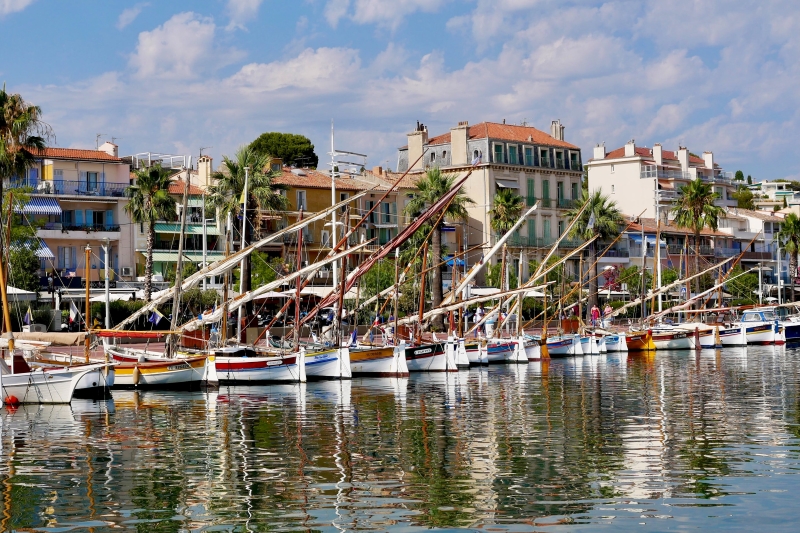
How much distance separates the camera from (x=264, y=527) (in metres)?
21.0

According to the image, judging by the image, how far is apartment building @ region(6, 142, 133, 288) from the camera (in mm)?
93250

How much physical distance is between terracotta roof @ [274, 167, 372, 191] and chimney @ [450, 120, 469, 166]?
10.7 meters

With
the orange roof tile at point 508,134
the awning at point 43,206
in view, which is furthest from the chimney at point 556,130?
the awning at point 43,206

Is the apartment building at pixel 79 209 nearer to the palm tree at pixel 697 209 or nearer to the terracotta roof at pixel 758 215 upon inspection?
the palm tree at pixel 697 209

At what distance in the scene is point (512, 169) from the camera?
405 feet

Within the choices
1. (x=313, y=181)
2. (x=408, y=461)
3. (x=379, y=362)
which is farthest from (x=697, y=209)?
(x=408, y=461)

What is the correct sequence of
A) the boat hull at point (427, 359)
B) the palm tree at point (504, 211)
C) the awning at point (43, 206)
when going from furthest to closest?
the palm tree at point (504, 211) → the awning at point (43, 206) → the boat hull at point (427, 359)

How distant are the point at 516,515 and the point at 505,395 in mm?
26259

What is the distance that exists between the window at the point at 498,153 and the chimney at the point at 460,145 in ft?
9.31

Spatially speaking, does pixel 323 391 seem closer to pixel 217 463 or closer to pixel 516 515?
Answer: pixel 217 463

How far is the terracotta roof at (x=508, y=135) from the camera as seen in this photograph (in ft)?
402

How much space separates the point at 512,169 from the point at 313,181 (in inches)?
868

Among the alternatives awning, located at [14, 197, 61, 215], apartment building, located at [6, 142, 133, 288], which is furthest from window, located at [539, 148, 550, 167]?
awning, located at [14, 197, 61, 215]

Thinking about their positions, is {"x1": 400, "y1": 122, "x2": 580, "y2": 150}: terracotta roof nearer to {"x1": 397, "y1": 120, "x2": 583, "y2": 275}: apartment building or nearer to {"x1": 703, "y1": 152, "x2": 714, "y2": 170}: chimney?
{"x1": 397, "y1": 120, "x2": 583, "y2": 275}: apartment building
